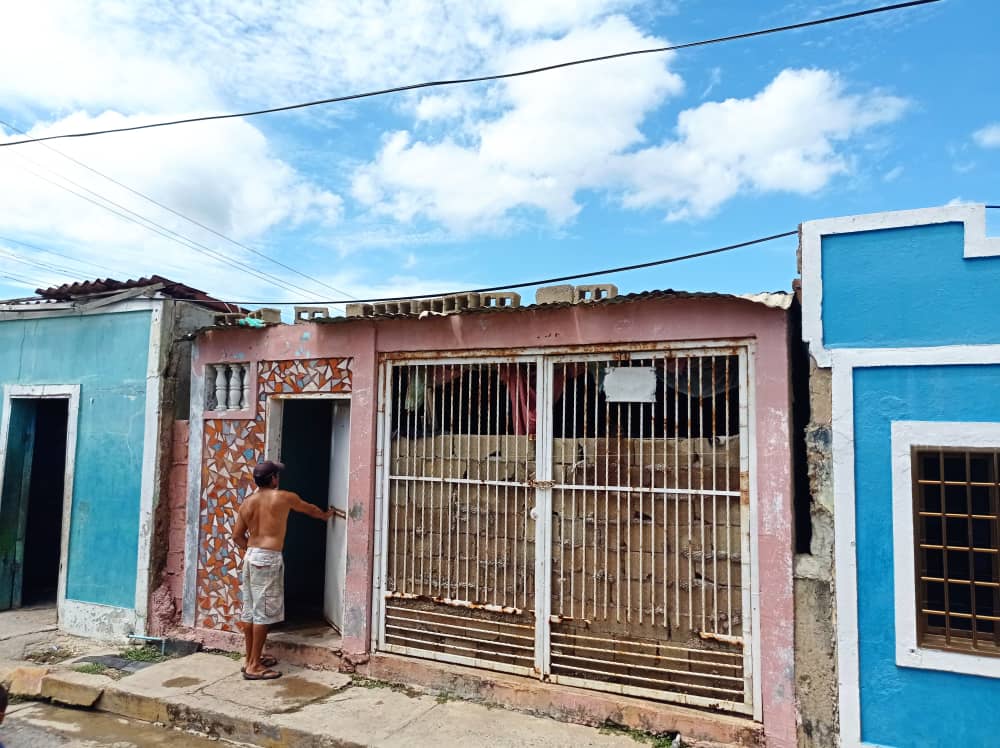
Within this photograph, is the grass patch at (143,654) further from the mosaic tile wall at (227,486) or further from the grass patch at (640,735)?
the grass patch at (640,735)

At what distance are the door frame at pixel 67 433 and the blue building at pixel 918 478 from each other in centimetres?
716

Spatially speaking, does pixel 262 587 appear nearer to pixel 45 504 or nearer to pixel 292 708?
pixel 292 708

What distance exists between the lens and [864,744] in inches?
160

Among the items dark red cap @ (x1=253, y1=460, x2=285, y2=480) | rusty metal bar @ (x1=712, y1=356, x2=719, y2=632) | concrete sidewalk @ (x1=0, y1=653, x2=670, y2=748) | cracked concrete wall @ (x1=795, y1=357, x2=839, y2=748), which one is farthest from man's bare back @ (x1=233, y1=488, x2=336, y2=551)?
cracked concrete wall @ (x1=795, y1=357, x2=839, y2=748)

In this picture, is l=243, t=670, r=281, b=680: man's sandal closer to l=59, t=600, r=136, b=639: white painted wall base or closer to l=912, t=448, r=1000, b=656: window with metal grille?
l=59, t=600, r=136, b=639: white painted wall base

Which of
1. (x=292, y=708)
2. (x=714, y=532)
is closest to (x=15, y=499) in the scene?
(x=292, y=708)

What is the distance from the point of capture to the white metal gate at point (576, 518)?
466 cm

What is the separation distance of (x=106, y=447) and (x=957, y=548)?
24.1 ft

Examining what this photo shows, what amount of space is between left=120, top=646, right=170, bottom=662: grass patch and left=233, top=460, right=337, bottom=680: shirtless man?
Result: 1.13 meters

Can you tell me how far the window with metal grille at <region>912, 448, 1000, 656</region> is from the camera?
3926 mm

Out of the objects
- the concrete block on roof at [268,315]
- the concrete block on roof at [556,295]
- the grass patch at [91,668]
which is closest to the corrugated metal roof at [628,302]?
the concrete block on roof at [556,295]

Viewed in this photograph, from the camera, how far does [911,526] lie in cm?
402

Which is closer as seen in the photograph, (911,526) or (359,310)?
(911,526)

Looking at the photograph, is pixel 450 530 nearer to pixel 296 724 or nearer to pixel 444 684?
pixel 444 684
